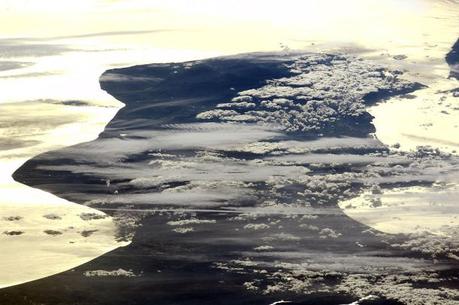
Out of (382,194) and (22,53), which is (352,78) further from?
(22,53)

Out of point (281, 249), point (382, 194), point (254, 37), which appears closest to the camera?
point (281, 249)

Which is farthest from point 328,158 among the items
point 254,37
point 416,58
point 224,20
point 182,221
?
point 224,20

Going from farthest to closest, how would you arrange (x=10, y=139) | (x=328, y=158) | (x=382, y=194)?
(x=10, y=139) < (x=328, y=158) < (x=382, y=194)

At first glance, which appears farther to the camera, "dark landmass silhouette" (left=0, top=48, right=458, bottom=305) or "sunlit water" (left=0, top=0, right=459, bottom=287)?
"sunlit water" (left=0, top=0, right=459, bottom=287)

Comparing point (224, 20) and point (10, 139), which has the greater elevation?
point (224, 20)

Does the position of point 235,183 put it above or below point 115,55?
below

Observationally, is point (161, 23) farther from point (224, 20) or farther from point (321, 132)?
point (321, 132)

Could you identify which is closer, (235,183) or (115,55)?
(235,183)

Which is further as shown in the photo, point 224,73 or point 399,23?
point 399,23
